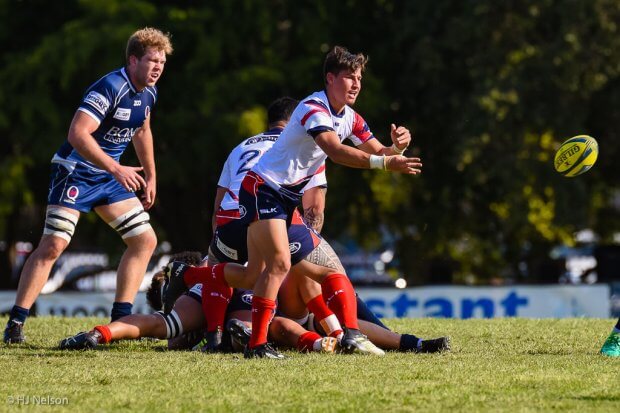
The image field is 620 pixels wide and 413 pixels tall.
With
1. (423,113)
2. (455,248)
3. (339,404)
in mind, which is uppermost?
(423,113)

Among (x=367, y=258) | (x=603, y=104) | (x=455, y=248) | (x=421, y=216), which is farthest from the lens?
(x=367, y=258)

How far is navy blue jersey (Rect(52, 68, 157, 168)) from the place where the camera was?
8.18 meters

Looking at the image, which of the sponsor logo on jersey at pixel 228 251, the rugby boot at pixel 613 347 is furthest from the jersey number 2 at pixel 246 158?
the rugby boot at pixel 613 347

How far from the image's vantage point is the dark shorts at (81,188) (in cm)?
852

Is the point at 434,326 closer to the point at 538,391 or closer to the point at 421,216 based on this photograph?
the point at 538,391

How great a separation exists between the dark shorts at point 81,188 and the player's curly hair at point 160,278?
652mm

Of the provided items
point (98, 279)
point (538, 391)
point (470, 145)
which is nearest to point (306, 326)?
point (538, 391)

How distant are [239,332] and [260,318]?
35cm

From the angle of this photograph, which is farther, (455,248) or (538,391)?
(455,248)

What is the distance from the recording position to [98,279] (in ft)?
89.4

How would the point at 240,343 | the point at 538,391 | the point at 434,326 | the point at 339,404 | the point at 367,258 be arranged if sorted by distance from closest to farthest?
the point at 339,404 → the point at 538,391 → the point at 240,343 → the point at 434,326 → the point at 367,258

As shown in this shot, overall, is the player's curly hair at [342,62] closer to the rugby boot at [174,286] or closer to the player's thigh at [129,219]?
the rugby boot at [174,286]

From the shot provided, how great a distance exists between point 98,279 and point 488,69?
1108 cm

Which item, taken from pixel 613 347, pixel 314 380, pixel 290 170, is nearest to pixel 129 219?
pixel 290 170
